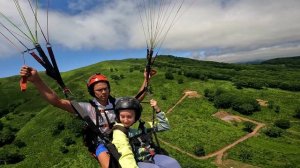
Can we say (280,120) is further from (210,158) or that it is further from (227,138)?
(210,158)

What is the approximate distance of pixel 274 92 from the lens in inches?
4195

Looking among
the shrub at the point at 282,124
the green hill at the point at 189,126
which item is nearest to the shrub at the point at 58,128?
the green hill at the point at 189,126

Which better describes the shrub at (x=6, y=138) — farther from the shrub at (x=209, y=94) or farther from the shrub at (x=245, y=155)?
the shrub at (x=245, y=155)

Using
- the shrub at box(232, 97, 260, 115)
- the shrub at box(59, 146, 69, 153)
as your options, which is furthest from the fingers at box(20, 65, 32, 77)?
the shrub at box(232, 97, 260, 115)

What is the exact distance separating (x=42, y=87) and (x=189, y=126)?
219 ft

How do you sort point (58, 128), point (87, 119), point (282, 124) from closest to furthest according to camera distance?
point (87, 119) < point (58, 128) < point (282, 124)

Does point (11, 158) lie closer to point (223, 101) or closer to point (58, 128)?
point (58, 128)

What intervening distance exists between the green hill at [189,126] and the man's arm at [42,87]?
34387mm

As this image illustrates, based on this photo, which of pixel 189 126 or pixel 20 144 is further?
pixel 20 144

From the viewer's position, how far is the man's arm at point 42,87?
675 cm

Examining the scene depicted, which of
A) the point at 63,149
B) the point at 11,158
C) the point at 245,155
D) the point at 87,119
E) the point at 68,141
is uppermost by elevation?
the point at 87,119

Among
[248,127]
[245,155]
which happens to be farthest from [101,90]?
[248,127]

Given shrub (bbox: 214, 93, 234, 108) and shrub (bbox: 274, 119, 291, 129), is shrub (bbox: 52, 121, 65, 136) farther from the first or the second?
shrub (bbox: 274, 119, 291, 129)

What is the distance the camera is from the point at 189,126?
7262 cm
